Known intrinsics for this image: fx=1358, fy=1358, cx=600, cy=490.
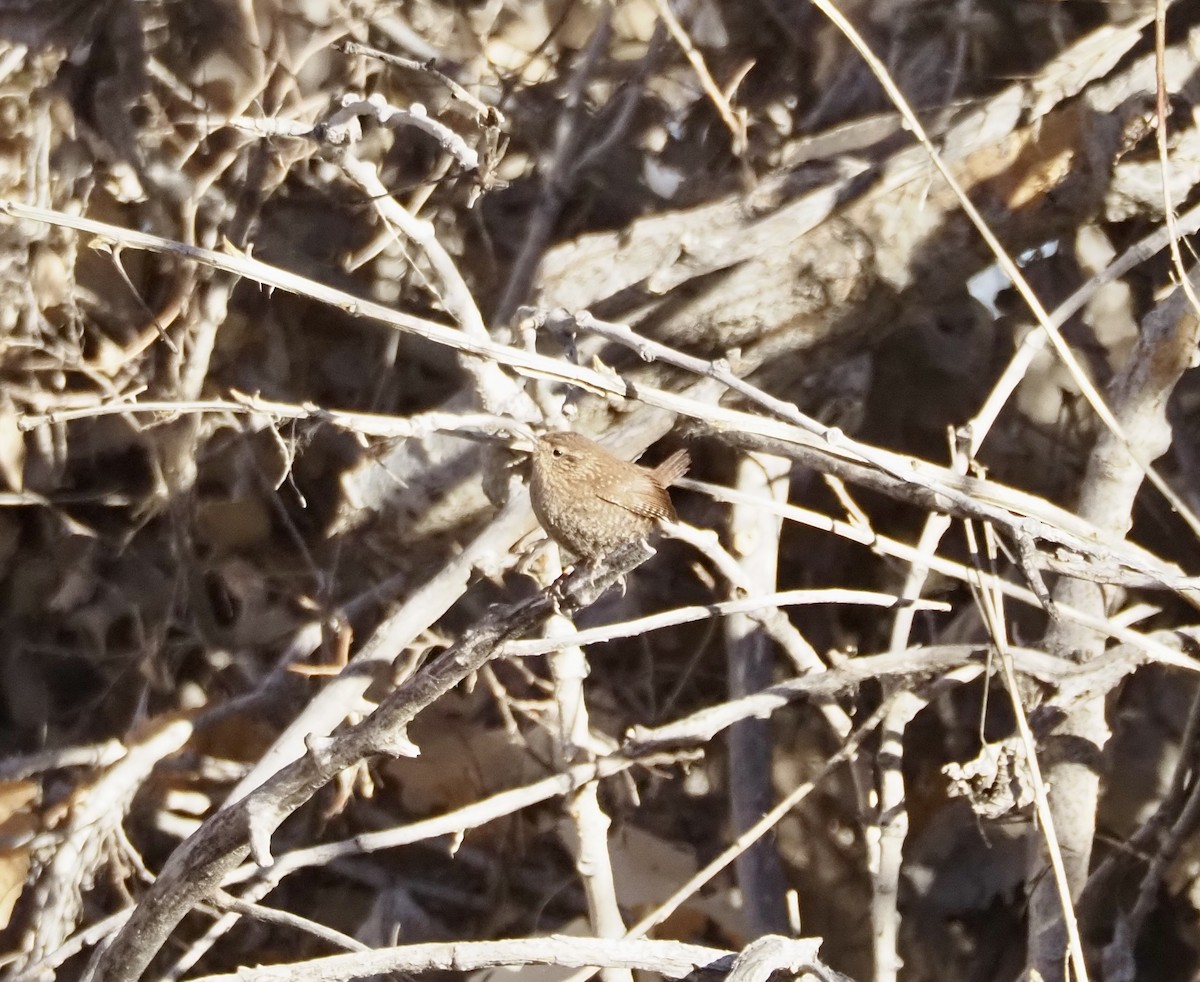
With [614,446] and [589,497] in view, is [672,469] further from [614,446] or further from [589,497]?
[614,446]

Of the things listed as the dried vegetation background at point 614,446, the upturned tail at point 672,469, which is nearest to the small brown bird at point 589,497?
the upturned tail at point 672,469

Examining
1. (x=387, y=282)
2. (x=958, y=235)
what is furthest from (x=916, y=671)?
(x=387, y=282)

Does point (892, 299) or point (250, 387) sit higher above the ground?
point (892, 299)

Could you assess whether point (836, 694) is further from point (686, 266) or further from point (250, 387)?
point (250, 387)

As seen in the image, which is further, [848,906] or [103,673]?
[103,673]

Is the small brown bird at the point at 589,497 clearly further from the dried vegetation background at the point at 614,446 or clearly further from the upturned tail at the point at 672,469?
the dried vegetation background at the point at 614,446

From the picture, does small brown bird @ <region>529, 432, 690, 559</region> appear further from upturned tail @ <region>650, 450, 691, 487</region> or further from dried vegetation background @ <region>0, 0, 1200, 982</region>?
dried vegetation background @ <region>0, 0, 1200, 982</region>
